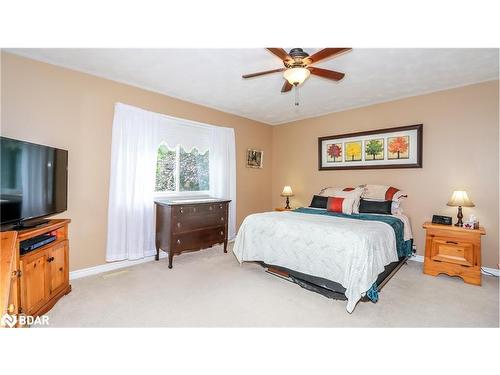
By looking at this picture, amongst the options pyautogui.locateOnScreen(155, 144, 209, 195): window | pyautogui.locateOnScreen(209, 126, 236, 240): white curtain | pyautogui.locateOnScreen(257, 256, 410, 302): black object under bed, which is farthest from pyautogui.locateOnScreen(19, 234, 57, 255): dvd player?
pyautogui.locateOnScreen(209, 126, 236, 240): white curtain

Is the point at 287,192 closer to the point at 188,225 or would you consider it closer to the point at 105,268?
the point at 188,225

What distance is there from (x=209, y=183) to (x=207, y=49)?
2436 mm

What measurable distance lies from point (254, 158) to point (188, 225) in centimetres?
230

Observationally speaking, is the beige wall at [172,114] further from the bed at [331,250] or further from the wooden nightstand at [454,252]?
the bed at [331,250]

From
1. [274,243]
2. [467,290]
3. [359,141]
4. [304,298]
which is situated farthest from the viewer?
[359,141]

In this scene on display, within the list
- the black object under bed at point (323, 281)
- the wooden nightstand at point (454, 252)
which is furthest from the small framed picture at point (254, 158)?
the wooden nightstand at point (454, 252)

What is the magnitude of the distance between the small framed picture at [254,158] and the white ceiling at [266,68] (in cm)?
125

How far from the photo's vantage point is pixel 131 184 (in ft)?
11.1

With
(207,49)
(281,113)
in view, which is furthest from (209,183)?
(207,49)

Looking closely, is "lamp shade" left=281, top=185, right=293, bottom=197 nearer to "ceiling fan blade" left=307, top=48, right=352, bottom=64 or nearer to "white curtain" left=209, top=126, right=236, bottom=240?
"white curtain" left=209, top=126, right=236, bottom=240

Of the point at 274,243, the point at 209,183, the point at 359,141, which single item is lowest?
the point at 274,243

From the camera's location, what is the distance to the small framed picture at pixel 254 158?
16.8 ft

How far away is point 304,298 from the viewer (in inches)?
97.7
